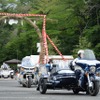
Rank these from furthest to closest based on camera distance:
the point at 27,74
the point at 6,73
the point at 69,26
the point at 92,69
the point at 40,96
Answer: the point at 69,26 < the point at 6,73 < the point at 27,74 < the point at 92,69 < the point at 40,96

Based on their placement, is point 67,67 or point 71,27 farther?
point 71,27

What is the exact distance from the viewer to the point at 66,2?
6147cm

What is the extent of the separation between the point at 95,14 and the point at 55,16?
526 centimetres

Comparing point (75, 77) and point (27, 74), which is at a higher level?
point (75, 77)

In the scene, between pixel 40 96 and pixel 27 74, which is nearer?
pixel 40 96

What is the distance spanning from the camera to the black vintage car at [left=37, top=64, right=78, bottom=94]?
776 inches

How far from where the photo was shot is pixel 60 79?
19.8 meters

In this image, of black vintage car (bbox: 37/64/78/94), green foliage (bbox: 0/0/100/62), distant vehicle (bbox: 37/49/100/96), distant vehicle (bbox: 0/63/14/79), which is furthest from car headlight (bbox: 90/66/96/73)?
green foliage (bbox: 0/0/100/62)

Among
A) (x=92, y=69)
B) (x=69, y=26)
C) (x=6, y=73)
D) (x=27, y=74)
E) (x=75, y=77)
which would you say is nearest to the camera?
(x=92, y=69)

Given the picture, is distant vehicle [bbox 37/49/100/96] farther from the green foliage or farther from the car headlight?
the green foliage

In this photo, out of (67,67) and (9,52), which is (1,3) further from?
(67,67)

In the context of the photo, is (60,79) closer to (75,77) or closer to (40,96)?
(75,77)

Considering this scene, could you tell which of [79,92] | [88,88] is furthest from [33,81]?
[88,88]

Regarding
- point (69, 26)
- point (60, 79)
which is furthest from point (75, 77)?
point (69, 26)
